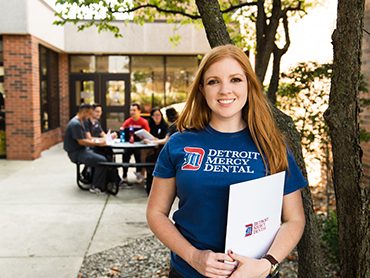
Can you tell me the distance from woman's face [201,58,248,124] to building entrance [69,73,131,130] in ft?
50.4

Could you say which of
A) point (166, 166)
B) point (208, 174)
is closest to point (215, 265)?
point (208, 174)

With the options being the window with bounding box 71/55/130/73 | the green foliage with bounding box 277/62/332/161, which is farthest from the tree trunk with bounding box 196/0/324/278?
the window with bounding box 71/55/130/73

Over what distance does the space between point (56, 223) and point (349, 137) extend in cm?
490

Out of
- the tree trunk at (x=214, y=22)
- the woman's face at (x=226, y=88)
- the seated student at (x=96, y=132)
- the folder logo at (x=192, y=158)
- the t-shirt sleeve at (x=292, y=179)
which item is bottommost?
the seated student at (x=96, y=132)

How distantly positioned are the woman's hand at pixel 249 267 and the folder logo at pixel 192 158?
0.36m

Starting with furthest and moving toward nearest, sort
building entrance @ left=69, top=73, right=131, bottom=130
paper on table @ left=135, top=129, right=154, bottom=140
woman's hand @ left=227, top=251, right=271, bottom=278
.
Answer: building entrance @ left=69, top=73, right=131, bottom=130 → paper on table @ left=135, top=129, right=154, bottom=140 → woman's hand @ left=227, top=251, right=271, bottom=278

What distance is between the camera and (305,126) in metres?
5.73

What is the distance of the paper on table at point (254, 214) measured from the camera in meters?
1.68

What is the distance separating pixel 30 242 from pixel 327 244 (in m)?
3.42

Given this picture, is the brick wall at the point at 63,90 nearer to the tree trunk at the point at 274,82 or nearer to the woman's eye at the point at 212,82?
the tree trunk at the point at 274,82

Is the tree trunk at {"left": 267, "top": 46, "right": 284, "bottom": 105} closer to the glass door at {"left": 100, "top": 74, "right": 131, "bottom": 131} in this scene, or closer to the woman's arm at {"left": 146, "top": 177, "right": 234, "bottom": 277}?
the woman's arm at {"left": 146, "top": 177, "right": 234, "bottom": 277}

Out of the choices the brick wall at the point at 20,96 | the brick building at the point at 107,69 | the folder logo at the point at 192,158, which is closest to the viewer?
the folder logo at the point at 192,158

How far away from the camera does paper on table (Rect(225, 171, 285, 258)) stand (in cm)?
168

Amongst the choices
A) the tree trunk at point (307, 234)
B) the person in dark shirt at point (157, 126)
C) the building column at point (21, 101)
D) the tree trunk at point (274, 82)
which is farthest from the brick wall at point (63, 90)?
the tree trunk at point (307, 234)
